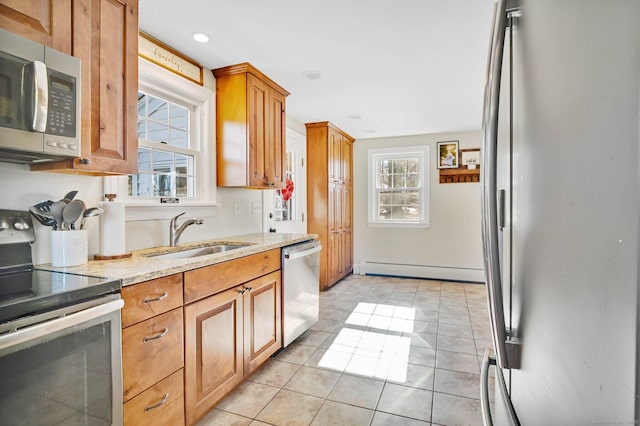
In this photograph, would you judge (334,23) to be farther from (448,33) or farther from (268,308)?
(268,308)

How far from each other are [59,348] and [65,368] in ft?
0.26

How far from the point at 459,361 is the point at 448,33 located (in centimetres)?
239

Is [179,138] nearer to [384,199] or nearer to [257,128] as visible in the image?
[257,128]

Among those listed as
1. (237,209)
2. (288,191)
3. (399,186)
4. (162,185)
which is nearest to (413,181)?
(399,186)

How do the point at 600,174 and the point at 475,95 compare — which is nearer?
the point at 600,174

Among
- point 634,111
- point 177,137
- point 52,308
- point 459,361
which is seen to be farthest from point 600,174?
point 177,137

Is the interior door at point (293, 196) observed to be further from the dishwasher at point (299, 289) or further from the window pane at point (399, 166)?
the window pane at point (399, 166)

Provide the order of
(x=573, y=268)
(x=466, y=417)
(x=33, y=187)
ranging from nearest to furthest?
(x=573, y=268), (x=33, y=187), (x=466, y=417)

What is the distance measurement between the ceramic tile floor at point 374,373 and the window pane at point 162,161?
1.66 metres

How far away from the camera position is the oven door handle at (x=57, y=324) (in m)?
0.98

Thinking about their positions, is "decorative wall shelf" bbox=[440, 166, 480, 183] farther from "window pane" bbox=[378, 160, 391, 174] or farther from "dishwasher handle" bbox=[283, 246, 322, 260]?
"dishwasher handle" bbox=[283, 246, 322, 260]

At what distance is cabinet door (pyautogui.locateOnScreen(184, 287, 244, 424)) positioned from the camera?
5.67 ft

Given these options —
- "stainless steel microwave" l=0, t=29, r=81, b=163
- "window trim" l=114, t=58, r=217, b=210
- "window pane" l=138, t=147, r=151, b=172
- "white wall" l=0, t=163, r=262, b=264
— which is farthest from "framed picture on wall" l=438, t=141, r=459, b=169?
"stainless steel microwave" l=0, t=29, r=81, b=163

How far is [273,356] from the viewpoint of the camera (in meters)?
2.66
